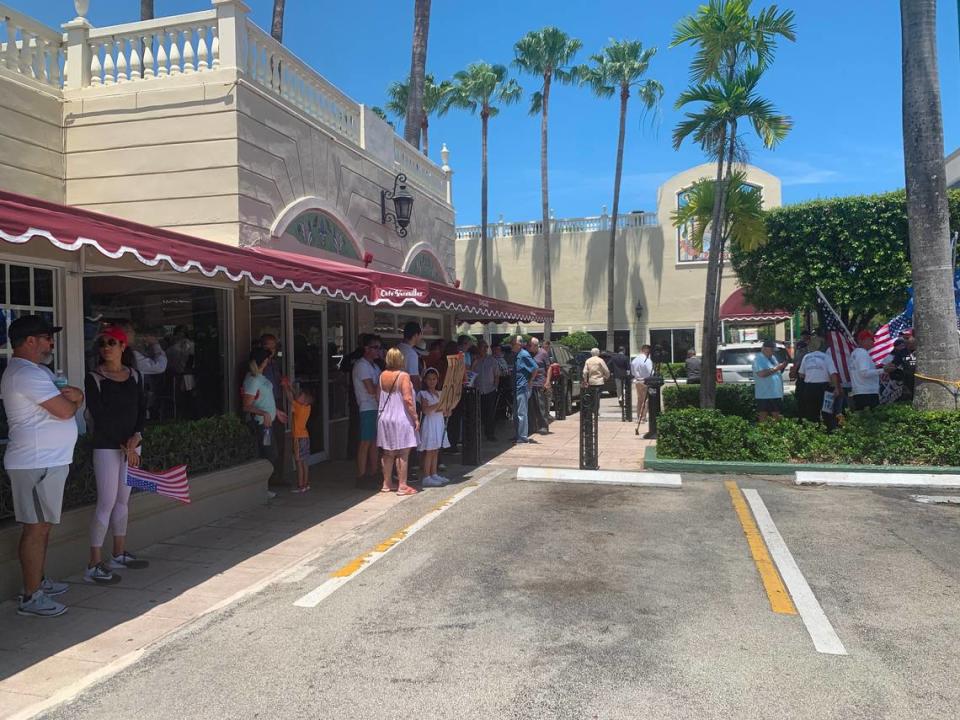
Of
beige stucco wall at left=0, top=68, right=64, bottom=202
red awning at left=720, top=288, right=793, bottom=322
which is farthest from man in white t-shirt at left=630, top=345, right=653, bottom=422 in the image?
red awning at left=720, top=288, right=793, bottom=322

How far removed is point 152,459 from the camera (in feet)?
20.6

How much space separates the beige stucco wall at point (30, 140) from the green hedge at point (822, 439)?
318 inches

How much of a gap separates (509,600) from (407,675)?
1.22m

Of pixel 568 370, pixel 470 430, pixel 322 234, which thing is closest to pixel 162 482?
pixel 470 430

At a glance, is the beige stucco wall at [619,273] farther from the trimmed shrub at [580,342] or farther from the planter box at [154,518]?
the planter box at [154,518]

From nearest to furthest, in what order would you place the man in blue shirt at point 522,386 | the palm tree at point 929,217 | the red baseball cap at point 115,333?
1. the red baseball cap at point 115,333
2. the palm tree at point 929,217
3. the man in blue shirt at point 522,386

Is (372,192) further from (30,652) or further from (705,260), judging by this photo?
(705,260)

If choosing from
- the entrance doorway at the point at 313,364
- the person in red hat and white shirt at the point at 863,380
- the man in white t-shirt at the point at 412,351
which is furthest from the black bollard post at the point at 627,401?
the man in white t-shirt at the point at 412,351

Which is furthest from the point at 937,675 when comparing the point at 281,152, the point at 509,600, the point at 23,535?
the point at 281,152

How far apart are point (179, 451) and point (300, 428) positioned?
1847mm

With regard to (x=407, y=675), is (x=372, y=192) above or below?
above

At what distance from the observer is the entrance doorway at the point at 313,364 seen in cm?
985

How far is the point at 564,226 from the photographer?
31047 mm

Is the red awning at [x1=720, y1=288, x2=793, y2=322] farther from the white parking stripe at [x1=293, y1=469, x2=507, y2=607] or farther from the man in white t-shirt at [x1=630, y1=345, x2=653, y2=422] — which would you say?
the white parking stripe at [x1=293, y1=469, x2=507, y2=607]
